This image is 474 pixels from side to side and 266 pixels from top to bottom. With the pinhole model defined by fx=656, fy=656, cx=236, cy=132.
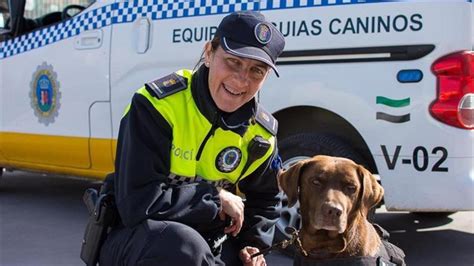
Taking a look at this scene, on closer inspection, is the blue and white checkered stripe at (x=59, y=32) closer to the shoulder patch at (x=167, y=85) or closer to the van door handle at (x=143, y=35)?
the van door handle at (x=143, y=35)

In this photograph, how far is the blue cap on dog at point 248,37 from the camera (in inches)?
91.8

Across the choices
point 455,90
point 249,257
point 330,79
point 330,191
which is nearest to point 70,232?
point 330,79

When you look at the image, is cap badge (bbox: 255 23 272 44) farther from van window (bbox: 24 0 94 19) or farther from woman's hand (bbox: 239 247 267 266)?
van window (bbox: 24 0 94 19)

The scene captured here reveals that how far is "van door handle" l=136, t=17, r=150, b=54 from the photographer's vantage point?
4.32m

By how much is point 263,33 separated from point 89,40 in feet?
8.32

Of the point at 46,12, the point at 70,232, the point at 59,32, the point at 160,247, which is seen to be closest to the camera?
the point at 160,247

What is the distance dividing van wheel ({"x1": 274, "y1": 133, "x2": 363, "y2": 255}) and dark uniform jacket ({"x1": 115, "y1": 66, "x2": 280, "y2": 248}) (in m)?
1.23

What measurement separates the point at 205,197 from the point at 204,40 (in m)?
1.84

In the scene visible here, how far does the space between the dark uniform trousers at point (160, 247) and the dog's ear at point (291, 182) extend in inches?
17.4

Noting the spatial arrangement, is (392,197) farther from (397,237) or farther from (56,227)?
(56,227)

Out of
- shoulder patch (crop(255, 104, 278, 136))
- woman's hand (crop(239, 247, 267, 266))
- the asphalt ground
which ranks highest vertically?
shoulder patch (crop(255, 104, 278, 136))

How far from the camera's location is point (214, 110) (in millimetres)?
2451

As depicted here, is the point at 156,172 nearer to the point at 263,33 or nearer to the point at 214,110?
the point at 214,110

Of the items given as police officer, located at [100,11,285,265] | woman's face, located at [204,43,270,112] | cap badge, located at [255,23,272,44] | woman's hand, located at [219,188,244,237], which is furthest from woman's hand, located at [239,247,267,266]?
cap badge, located at [255,23,272,44]
